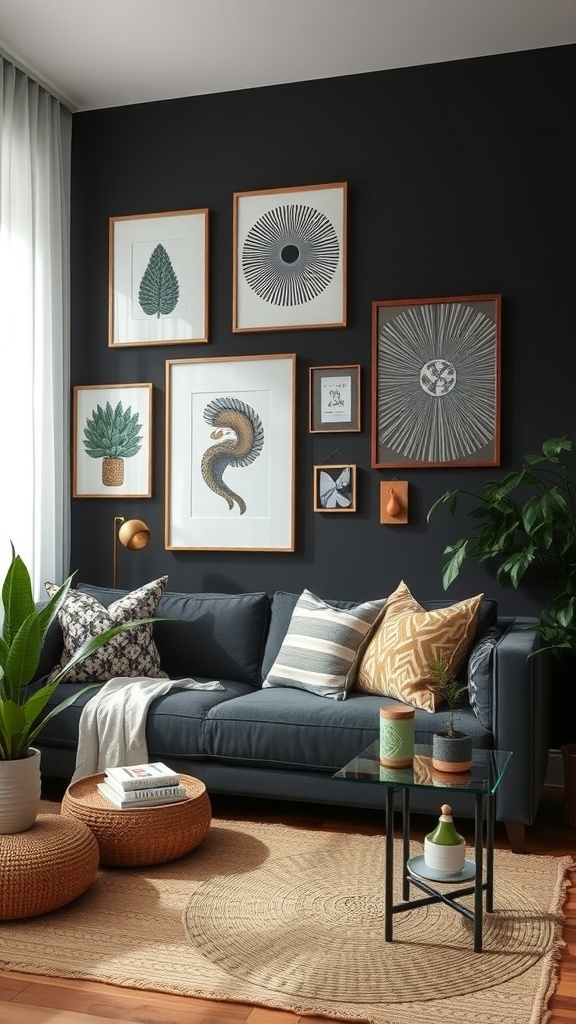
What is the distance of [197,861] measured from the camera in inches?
114

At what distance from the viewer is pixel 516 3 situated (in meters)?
3.63

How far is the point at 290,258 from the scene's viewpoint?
430 cm

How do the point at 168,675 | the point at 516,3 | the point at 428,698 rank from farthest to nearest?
the point at 168,675 < the point at 516,3 < the point at 428,698

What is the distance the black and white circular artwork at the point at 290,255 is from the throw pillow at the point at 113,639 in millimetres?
1503

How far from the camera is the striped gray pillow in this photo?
11.6 feet

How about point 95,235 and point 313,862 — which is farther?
point 95,235

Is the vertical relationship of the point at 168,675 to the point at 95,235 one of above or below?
below

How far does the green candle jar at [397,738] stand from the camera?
244 centimetres

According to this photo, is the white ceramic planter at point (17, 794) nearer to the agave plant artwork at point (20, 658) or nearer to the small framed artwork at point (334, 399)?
the agave plant artwork at point (20, 658)

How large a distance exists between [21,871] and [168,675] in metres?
1.59

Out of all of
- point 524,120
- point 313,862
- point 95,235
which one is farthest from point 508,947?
point 95,235

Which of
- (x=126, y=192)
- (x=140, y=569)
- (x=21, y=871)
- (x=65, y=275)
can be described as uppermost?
(x=126, y=192)

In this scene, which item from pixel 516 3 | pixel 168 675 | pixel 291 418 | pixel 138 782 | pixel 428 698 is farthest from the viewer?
pixel 291 418

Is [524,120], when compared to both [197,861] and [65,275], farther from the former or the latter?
[197,861]
